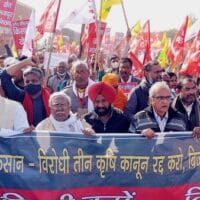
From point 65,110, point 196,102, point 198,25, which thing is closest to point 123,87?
point 196,102

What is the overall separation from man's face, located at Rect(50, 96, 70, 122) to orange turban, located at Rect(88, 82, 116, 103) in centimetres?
52

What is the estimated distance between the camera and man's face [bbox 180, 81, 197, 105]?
651 cm

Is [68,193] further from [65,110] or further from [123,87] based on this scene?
[123,87]

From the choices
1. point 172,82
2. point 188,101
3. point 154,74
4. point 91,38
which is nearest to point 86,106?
point 188,101

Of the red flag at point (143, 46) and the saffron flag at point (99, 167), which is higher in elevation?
the red flag at point (143, 46)

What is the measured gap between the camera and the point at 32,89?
6.11 metres

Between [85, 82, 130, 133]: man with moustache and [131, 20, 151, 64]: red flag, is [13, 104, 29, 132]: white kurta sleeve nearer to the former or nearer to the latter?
[85, 82, 130, 133]: man with moustache

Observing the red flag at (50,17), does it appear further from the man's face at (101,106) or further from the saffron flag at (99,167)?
the saffron flag at (99,167)

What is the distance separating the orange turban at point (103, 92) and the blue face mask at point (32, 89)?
53 cm

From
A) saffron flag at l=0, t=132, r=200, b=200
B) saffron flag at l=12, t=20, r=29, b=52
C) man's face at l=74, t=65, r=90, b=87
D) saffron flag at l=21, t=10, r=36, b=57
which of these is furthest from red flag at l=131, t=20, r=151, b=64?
saffron flag at l=0, t=132, r=200, b=200

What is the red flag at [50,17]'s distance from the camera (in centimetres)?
1037

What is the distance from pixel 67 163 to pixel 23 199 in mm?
464

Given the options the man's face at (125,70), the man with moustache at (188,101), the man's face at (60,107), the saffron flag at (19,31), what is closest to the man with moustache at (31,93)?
the man's face at (60,107)

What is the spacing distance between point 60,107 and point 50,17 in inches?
210
